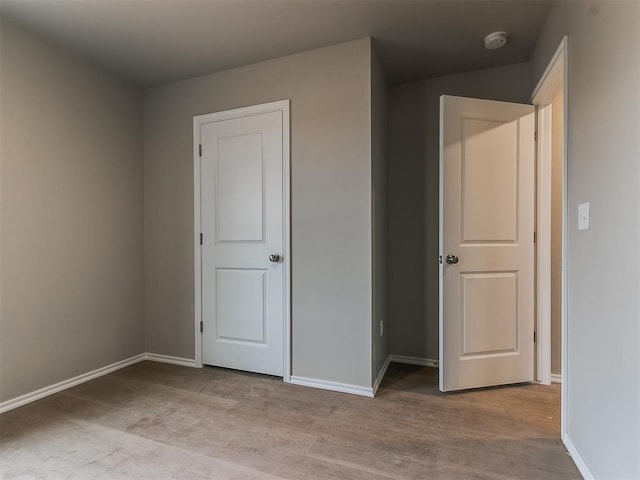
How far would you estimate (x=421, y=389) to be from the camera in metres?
2.33

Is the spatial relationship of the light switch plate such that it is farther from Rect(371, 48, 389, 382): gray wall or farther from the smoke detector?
the smoke detector

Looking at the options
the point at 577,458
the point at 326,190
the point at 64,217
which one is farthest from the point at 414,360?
the point at 64,217

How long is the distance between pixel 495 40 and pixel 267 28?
1.49 meters

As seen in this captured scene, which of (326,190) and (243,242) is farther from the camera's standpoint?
(243,242)

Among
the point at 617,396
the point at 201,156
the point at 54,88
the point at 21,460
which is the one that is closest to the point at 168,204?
the point at 201,156

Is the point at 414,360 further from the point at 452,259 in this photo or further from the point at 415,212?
the point at 415,212

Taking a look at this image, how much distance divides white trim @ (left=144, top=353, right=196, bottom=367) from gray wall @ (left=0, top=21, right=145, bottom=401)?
98 mm

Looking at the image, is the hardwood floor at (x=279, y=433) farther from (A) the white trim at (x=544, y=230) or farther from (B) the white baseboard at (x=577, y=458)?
(A) the white trim at (x=544, y=230)

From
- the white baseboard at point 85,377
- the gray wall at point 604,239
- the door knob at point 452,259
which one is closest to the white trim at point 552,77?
the gray wall at point 604,239

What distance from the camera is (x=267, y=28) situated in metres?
2.12

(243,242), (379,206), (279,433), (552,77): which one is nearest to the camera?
(279,433)

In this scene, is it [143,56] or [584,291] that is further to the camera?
[143,56]

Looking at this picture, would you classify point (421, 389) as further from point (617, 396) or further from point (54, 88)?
point (54, 88)

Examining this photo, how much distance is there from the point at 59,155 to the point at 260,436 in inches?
91.2
